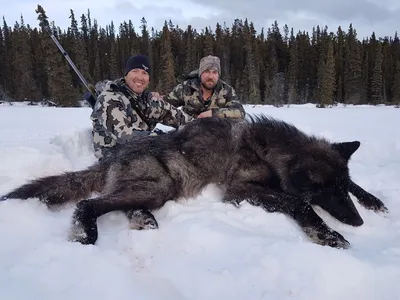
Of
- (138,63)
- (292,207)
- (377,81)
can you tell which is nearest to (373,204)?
(292,207)

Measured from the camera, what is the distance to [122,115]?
4961 mm

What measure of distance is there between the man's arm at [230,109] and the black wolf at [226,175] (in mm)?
1368

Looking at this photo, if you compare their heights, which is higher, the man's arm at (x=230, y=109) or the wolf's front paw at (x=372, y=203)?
the man's arm at (x=230, y=109)

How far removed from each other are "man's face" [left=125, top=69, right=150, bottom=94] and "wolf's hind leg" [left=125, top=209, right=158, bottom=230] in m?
2.89

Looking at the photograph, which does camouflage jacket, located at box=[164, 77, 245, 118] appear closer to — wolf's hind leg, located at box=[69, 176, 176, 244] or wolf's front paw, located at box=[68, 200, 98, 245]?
wolf's hind leg, located at box=[69, 176, 176, 244]

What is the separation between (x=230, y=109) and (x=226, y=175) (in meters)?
2.69

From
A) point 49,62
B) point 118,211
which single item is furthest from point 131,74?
point 49,62

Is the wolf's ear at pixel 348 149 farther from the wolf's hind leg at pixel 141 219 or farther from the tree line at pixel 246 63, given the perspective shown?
the tree line at pixel 246 63

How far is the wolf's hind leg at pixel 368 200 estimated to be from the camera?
369 centimetres

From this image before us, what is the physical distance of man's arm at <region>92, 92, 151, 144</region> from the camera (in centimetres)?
486

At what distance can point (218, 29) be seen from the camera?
187 ft

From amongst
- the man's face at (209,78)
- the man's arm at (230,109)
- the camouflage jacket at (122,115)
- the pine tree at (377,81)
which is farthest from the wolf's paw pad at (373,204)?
the pine tree at (377,81)

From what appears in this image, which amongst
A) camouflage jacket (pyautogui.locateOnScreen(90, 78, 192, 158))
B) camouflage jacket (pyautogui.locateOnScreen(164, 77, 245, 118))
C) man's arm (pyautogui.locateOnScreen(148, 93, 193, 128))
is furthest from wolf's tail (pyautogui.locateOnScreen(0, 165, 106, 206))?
camouflage jacket (pyautogui.locateOnScreen(164, 77, 245, 118))

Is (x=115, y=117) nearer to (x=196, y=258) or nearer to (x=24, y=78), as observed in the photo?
(x=196, y=258)
